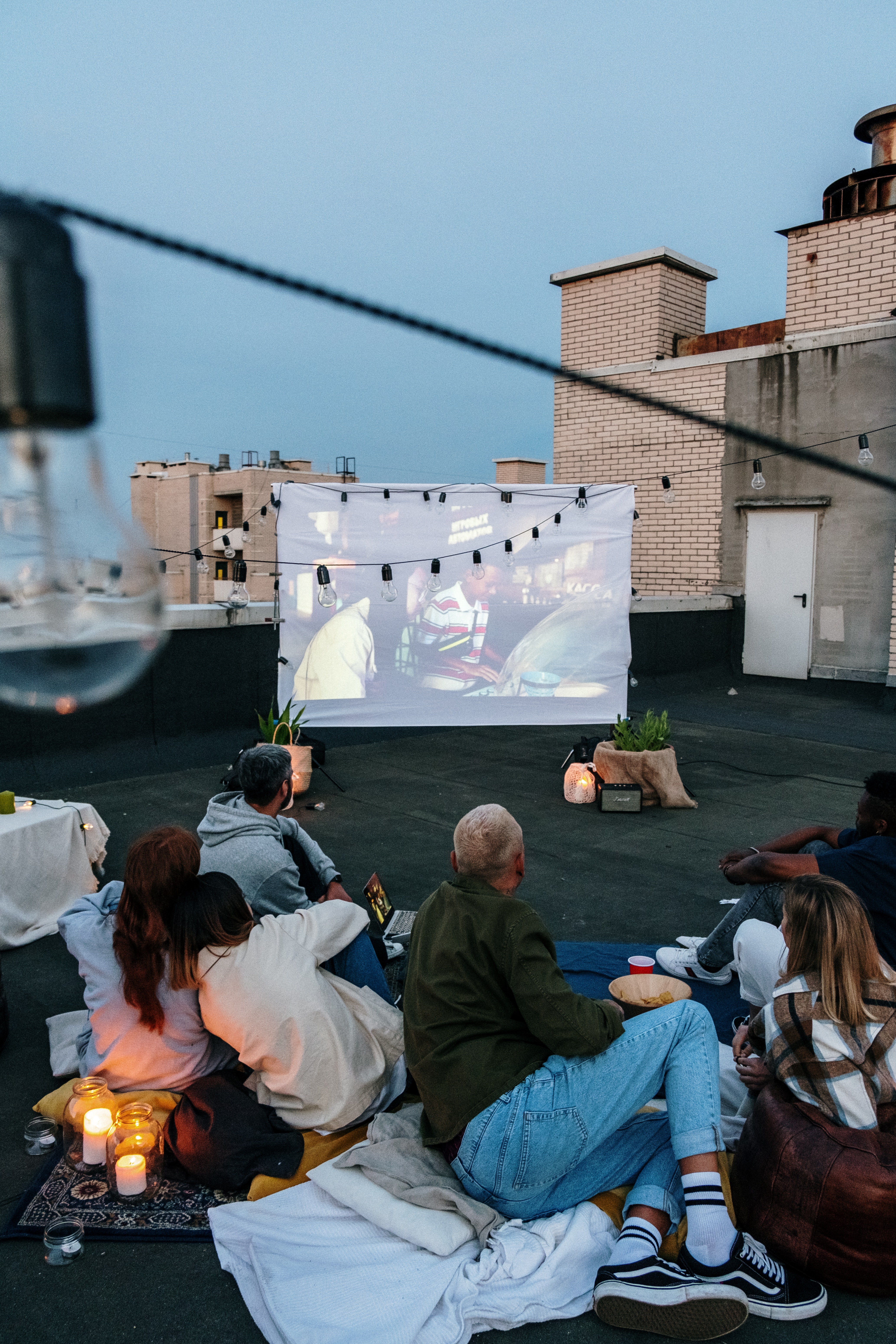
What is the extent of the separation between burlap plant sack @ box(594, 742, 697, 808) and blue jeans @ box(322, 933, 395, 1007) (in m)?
4.23

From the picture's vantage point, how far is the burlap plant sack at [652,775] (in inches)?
289

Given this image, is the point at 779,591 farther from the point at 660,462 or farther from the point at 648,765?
the point at 648,765

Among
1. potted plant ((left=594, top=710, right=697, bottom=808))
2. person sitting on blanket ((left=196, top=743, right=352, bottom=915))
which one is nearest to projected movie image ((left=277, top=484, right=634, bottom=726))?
potted plant ((left=594, top=710, right=697, bottom=808))

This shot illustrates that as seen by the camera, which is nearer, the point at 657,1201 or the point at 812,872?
the point at 657,1201

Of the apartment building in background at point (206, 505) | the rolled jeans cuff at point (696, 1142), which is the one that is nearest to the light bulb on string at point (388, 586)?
the rolled jeans cuff at point (696, 1142)

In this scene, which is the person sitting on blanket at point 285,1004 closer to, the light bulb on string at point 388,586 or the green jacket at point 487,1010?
the green jacket at point 487,1010

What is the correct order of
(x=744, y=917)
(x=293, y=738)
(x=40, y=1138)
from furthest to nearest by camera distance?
(x=293, y=738), (x=744, y=917), (x=40, y=1138)

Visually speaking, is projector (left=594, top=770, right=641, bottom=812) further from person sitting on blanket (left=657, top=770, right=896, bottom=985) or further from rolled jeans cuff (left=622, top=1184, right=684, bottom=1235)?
rolled jeans cuff (left=622, top=1184, right=684, bottom=1235)

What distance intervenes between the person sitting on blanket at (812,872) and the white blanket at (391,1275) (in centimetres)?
143

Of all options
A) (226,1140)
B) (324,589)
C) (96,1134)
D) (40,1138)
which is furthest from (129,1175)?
(324,589)

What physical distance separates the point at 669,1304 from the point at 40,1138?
78.9 inches

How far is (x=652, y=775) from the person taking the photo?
7.34m

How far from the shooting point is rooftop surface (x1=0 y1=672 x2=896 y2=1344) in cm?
231

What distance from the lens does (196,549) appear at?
318 inches
